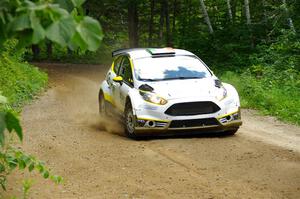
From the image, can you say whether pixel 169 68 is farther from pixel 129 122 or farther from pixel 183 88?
pixel 129 122

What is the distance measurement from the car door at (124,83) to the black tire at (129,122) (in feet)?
0.93

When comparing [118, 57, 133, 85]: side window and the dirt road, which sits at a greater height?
[118, 57, 133, 85]: side window

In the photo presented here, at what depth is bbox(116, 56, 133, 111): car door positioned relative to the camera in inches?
456

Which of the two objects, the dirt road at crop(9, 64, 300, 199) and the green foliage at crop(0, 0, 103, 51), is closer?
the green foliage at crop(0, 0, 103, 51)

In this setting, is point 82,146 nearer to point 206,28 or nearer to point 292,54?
point 292,54

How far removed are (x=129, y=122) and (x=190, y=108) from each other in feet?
4.13

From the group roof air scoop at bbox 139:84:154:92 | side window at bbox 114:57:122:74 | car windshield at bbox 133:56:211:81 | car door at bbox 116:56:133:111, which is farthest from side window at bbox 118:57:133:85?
roof air scoop at bbox 139:84:154:92

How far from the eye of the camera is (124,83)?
11984 millimetres

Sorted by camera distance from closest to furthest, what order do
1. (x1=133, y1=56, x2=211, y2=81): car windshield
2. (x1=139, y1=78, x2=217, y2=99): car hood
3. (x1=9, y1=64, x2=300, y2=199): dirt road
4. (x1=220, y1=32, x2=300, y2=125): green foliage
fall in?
1. (x1=9, y1=64, x2=300, y2=199): dirt road
2. (x1=139, y1=78, x2=217, y2=99): car hood
3. (x1=133, y1=56, x2=211, y2=81): car windshield
4. (x1=220, y1=32, x2=300, y2=125): green foliage

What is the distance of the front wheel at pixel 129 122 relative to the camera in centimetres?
1081

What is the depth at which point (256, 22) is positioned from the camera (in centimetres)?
2969

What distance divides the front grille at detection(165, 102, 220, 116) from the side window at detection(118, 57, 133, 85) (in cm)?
141

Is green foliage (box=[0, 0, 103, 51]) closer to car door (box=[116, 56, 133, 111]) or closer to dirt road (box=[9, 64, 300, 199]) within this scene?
dirt road (box=[9, 64, 300, 199])

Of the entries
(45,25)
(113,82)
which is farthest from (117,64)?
(45,25)
